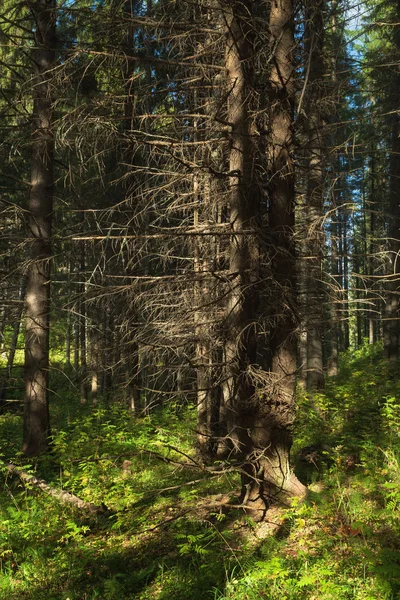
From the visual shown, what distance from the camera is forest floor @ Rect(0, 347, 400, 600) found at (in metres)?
3.92

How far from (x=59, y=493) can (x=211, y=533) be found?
2678mm

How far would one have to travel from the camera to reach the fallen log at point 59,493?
6.29 meters

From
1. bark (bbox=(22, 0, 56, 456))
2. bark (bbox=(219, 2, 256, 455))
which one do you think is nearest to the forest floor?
bark (bbox=(22, 0, 56, 456))

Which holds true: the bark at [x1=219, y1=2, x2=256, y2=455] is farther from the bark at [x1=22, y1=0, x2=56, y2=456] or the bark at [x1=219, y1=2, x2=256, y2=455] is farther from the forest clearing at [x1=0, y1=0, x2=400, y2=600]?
the bark at [x1=22, y1=0, x2=56, y2=456]

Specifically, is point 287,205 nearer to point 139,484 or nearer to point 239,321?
point 239,321

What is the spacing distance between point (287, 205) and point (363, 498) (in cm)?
340

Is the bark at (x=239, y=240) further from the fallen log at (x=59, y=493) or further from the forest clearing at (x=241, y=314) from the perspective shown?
the fallen log at (x=59, y=493)

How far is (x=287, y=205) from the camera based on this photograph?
5.23m

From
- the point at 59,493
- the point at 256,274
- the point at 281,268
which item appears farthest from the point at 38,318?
the point at 281,268

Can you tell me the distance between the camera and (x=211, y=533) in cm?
509

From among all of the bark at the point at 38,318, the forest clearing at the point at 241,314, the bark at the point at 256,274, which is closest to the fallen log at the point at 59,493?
the forest clearing at the point at 241,314

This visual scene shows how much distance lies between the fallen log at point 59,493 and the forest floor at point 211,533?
9 centimetres

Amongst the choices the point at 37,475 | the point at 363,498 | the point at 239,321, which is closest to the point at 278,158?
the point at 239,321

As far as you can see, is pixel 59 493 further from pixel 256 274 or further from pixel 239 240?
pixel 239 240
